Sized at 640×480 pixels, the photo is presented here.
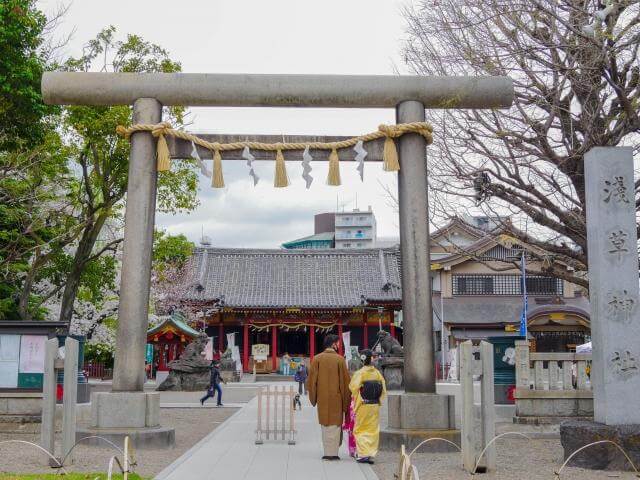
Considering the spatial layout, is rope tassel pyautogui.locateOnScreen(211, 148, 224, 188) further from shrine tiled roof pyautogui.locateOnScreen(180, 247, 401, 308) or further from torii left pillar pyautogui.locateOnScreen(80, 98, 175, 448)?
shrine tiled roof pyautogui.locateOnScreen(180, 247, 401, 308)

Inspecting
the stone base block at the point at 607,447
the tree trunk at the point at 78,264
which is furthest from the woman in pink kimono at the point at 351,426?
the tree trunk at the point at 78,264

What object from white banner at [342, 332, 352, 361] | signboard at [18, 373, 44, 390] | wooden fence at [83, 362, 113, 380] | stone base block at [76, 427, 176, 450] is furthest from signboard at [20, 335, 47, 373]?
wooden fence at [83, 362, 113, 380]

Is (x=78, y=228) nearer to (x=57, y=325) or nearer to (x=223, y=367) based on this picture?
(x=57, y=325)

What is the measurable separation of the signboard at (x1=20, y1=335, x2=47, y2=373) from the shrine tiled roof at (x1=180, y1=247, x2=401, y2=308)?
22152 millimetres

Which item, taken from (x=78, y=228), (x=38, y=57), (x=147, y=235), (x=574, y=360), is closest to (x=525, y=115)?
(x=574, y=360)

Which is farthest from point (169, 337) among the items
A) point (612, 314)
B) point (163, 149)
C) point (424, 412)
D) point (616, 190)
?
point (616, 190)

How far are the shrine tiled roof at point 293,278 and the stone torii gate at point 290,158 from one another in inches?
968

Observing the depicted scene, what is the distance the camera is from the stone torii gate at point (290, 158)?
33.7 ft

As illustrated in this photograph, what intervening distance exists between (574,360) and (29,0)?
13121 mm

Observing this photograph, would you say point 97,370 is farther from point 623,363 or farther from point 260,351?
point 623,363

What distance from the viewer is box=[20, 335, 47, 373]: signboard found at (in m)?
12.9

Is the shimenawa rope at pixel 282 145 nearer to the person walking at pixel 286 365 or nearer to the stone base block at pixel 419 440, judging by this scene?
the stone base block at pixel 419 440

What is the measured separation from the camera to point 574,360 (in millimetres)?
13203

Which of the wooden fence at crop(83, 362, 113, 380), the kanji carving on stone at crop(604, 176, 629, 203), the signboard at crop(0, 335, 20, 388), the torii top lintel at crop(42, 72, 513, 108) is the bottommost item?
the wooden fence at crop(83, 362, 113, 380)
